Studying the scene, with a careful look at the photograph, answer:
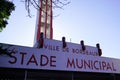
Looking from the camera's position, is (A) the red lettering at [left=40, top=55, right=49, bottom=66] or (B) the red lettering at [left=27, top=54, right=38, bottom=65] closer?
(B) the red lettering at [left=27, top=54, right=38, bottom=65]

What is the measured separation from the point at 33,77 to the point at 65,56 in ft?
8.59

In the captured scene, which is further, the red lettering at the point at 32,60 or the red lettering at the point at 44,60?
the red lettering at the point at 44,60

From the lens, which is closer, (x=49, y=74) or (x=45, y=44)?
(x=49, y=74)

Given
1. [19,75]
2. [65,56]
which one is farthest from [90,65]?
[19,75]

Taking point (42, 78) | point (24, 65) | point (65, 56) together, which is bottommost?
point (42, 78)

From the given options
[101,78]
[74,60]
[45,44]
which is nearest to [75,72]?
[74,60]

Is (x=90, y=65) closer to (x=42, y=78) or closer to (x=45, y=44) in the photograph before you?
(x=42, y=78)

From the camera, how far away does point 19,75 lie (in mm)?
9930

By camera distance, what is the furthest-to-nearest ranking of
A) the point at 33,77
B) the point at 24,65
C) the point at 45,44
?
the point at 45,44 → the point at 33,77 → the point at 24,65

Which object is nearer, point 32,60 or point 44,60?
point 32,60

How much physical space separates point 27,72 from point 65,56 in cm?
285

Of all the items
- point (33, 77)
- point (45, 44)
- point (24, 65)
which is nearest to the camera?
point (24, 65)

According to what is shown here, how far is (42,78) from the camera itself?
35.9 feet

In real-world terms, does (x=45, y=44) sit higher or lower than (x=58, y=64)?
higher
